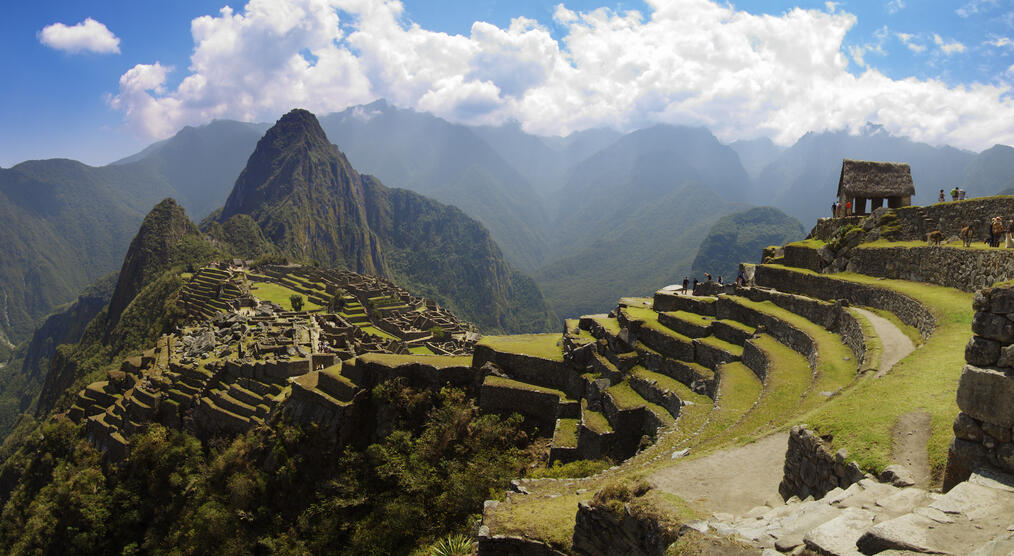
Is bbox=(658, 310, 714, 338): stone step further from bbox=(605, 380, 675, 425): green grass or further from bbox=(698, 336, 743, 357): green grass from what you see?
bbox=(605, 380, 675, 425): green grass

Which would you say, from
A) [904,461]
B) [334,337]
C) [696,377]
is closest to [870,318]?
[696,377]

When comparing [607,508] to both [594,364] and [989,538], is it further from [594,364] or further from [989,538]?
[594,364]

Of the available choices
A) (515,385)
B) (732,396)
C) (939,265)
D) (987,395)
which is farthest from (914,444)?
(515,385)

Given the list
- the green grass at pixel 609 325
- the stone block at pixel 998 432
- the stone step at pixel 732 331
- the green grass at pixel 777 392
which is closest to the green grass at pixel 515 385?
the green grass at pixel 609 325

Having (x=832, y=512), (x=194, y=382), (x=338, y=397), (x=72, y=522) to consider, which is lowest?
(x=72, y=522)

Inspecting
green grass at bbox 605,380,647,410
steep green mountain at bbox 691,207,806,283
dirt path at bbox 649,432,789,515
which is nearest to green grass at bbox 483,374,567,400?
green grass at bbox 605,380,647,410

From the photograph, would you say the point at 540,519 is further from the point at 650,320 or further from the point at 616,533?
the point at 650,320
